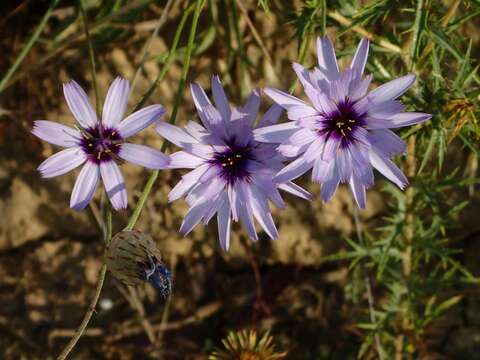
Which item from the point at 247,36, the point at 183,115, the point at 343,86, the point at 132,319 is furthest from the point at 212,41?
the point at 132,319

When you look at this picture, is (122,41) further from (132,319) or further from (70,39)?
(132,319)

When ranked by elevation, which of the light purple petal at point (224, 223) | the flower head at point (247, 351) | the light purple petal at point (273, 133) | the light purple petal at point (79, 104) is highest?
the light purple petal at point (79, 104)

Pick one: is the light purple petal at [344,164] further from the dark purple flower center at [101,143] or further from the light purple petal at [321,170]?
the dark purple flower center at [101,143]

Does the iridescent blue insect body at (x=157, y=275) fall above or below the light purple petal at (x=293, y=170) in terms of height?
below

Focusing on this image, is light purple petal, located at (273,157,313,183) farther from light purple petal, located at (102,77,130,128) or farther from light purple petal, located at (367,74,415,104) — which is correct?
light purple petal, located at (102,77,130,128)

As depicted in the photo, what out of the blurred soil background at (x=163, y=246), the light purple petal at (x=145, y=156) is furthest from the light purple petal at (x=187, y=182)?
the blurred soil background at (x=163, y=246)

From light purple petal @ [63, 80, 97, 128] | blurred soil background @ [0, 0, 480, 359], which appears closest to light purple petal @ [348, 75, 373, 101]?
light purple petal @ [63, 80, 97, 128]

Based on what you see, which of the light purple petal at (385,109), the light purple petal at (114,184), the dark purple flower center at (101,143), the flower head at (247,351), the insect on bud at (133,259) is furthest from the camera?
the flower head at (247,351)

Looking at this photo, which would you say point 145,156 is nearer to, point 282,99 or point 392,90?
point 282,99
